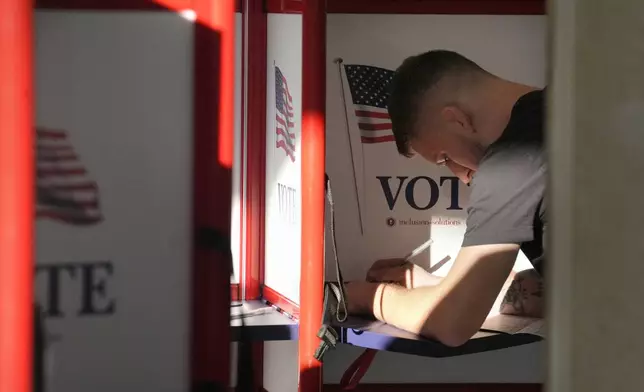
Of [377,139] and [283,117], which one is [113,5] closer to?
[283,117]

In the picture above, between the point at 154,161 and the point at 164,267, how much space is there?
169 millimetres

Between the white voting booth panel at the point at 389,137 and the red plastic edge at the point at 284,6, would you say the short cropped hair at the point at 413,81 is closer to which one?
the white voting booth panel at the point at 389,137

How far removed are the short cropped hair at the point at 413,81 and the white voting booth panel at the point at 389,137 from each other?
0.02 meters

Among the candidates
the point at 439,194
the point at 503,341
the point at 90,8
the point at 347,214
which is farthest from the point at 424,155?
the point at 90,8

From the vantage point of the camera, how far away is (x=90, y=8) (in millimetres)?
1145

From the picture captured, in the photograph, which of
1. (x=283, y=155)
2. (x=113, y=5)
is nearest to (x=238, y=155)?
(x=283, y=155)

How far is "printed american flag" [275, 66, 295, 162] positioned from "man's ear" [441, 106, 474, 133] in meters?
0.46

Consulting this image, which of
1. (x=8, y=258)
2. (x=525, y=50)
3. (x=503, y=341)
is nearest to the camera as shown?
(x=8, y=258)

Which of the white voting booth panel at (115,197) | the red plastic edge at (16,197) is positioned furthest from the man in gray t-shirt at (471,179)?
the red plastic edge at (16,197)

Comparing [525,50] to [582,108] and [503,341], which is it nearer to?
[503,341]

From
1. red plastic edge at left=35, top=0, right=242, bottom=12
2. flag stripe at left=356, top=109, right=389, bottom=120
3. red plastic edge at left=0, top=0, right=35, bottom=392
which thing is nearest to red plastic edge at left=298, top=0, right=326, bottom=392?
flag stripe at left=356, top=109, right=389, bottom=120

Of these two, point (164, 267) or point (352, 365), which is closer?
point (164, 267)

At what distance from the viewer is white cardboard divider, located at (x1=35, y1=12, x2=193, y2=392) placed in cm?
95

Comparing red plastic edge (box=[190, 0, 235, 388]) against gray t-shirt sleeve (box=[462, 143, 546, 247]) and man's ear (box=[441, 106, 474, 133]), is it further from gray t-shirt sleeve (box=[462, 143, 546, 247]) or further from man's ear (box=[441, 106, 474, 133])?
man's ear (box=[441, 106, 474, 133])
